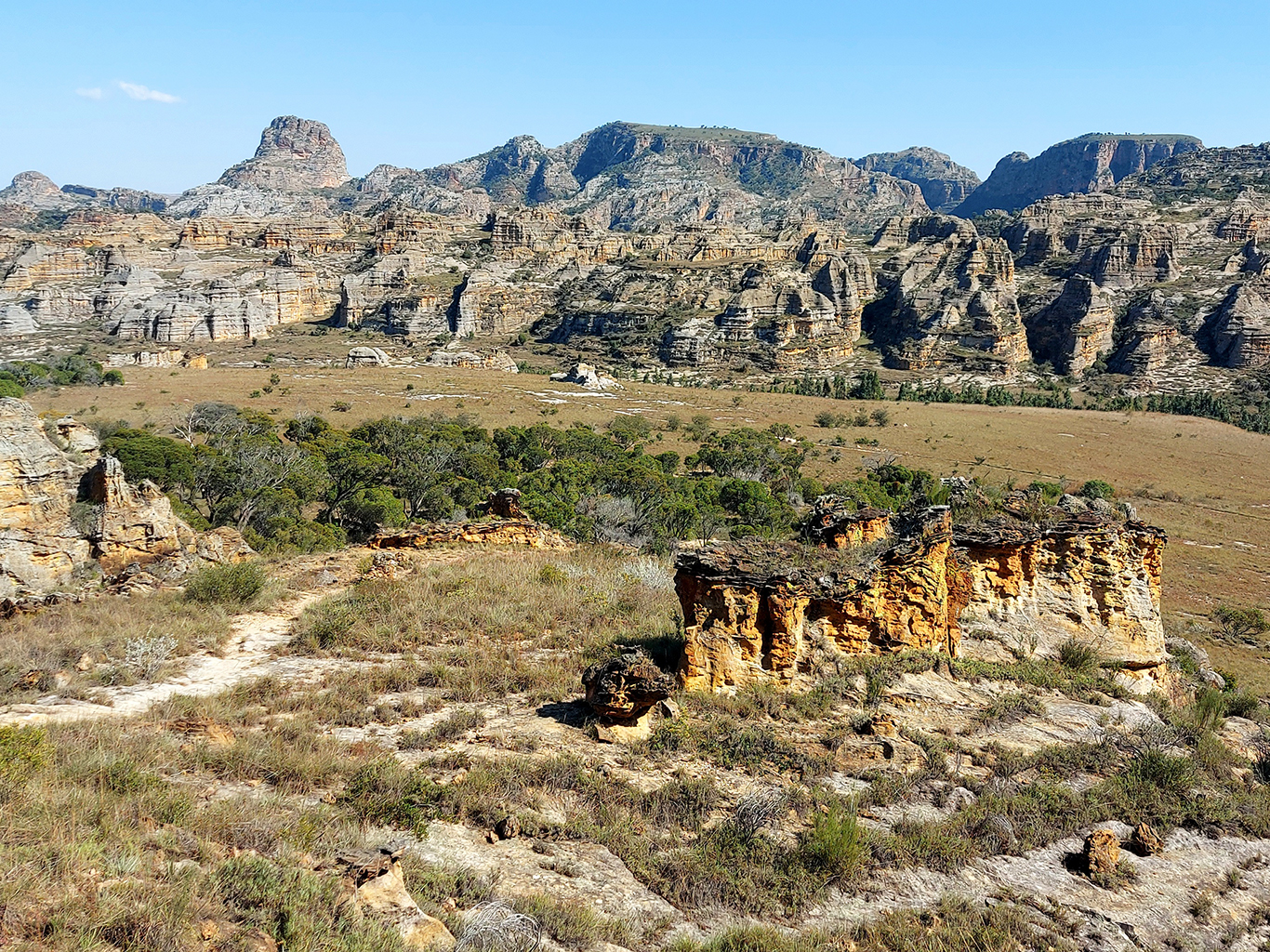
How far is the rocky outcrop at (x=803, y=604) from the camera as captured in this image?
9.30 meters

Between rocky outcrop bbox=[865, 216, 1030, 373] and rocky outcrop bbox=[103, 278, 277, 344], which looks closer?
rocky outcrop bbox=[103, 278, 277, 344]

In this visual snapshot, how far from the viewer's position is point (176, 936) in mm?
3779

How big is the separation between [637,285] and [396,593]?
316 ft

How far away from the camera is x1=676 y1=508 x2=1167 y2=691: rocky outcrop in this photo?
9.34m

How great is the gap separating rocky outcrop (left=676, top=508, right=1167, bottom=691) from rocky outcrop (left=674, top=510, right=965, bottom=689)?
0.02 metres

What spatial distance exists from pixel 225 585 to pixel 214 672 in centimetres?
280

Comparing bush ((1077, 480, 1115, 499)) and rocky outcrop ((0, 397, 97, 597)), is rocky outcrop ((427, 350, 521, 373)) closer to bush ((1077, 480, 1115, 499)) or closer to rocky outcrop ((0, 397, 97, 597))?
bush ((1077, 480, 1115, 499))

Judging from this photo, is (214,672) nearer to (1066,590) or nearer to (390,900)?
(390,900)

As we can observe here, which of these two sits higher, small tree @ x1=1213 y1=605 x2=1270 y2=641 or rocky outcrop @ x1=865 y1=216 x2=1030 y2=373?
rocky outcrop @ x1=865 y1=216 x2=1030 y2=373

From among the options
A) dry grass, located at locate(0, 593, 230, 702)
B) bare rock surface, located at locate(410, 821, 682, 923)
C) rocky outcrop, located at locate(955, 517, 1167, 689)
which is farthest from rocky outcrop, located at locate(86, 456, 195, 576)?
rocky outcrop, located at locate(955, 517, 1167, 689)

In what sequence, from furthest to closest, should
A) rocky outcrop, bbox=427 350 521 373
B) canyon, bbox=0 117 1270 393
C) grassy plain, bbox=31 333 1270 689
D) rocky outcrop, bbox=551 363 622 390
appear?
canyon, bbox=0 117 1270 393
rocky outcrop, bbox=427 350 521 373
rocky outcrop, bbox=551 363 622 390
grassy plain, bbox=31 333 1270 689

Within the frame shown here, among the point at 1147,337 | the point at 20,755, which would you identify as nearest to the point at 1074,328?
the point at 1147,337

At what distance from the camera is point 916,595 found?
10.6 meters

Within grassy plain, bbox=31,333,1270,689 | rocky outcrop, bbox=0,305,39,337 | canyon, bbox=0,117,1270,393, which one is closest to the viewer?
grassy plain, bbox=31,333,1270,689
